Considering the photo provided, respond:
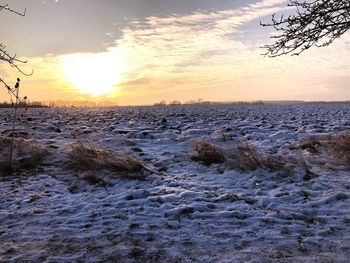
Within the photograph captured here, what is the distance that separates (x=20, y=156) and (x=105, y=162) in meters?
2.47

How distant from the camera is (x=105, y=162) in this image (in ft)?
27.6

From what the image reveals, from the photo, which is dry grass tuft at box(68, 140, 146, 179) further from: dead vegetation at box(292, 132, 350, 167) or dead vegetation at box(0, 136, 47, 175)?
dead vegetation at box(292, 132, 350, 167)

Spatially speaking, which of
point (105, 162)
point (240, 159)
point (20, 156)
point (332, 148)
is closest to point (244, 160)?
point (240, 159)

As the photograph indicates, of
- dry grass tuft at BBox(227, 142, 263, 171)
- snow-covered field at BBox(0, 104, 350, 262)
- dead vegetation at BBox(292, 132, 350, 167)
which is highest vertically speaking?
dead vegetation at BBox(292, 132, 350, 167)

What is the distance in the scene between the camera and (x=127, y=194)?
6691 mm

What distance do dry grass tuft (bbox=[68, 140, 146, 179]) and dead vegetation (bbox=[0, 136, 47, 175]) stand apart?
87 centimetres

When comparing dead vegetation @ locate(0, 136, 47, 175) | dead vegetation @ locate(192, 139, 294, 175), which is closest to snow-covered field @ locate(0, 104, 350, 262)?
dead vegetation @ locate(192, 139, 294, 175)

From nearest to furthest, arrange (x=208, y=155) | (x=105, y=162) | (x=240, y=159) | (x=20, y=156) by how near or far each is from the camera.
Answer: (x=105, y=162)
(x=240, y=159)
(x=208, y=155)
(x=20, y=156)

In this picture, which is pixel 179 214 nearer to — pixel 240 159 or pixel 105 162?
pixel 105 162

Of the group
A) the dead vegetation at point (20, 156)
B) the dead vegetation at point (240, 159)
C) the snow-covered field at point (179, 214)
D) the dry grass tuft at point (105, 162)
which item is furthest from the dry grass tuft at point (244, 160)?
the dead vegetation at point (20, 156)

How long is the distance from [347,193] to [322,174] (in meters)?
1.36

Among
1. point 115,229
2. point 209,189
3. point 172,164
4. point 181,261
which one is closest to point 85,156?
point 172,164

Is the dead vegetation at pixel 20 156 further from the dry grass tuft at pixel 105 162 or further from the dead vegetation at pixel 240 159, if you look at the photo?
the dead vegetation at pixel 240 159

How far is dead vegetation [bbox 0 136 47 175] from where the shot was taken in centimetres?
848
